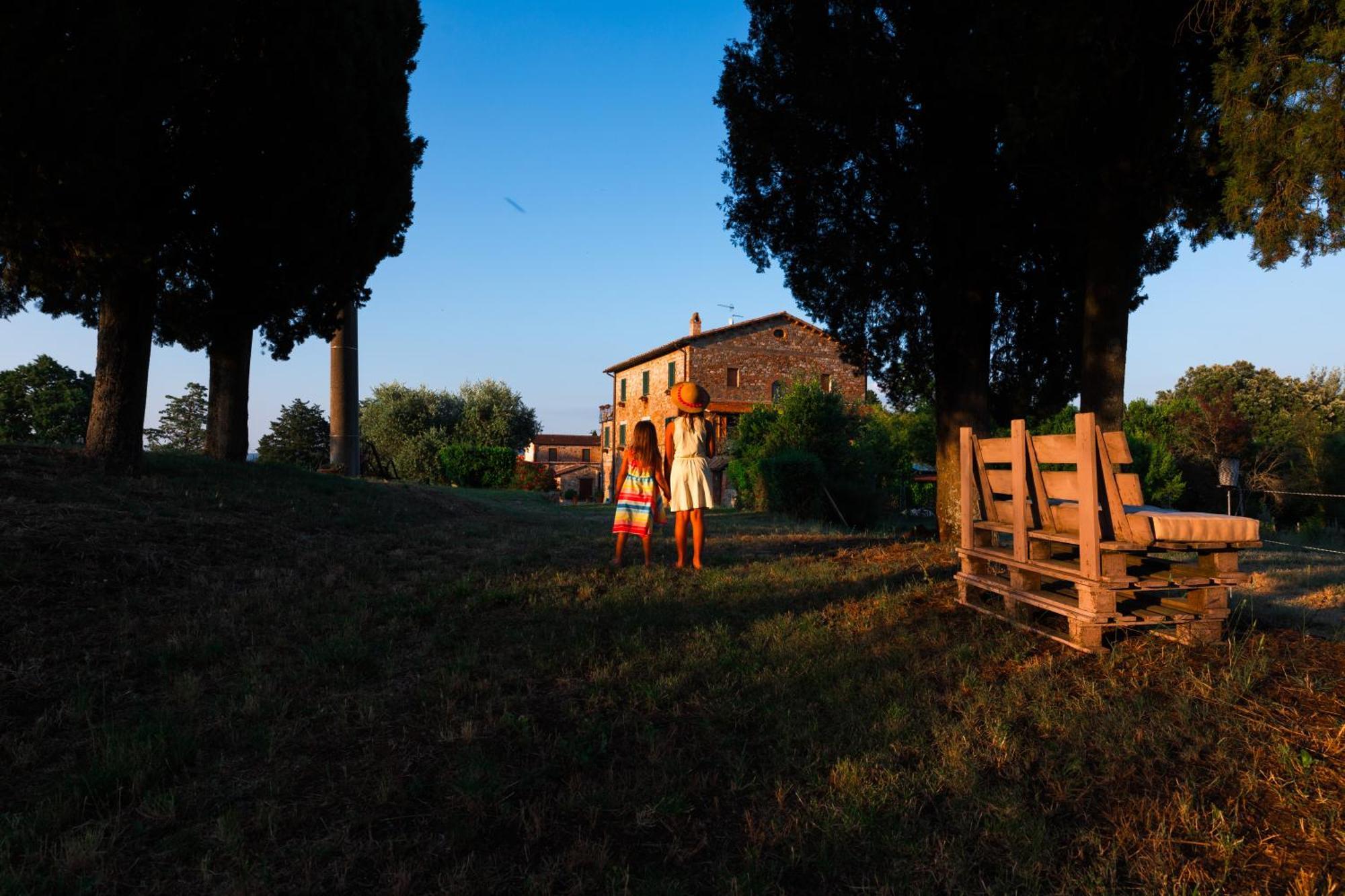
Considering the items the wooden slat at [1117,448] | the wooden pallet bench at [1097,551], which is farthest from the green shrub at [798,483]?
the wooden slat at [1117,448]

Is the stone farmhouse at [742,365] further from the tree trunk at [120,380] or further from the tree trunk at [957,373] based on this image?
the tree trunk at [120,380]

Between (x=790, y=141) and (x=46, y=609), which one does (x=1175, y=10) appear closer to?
(x=790, y=141)

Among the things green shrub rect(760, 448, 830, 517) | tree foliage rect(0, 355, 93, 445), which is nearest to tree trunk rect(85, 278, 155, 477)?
green shrub rect(760, 448, 830, 517)

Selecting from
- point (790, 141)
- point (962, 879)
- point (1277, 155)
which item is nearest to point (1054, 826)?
point (962, 879)

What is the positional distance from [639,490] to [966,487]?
3.16 m

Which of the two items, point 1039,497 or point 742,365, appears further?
point 742,365

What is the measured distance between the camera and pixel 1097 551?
14.6 ft

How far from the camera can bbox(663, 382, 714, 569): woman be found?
24.7 feet

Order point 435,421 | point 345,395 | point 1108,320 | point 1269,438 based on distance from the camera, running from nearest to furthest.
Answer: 1. point 1108,320
2. point 345,395
3. point 1269,438
4. point 435,421

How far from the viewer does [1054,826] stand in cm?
284

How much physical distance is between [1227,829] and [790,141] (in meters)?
8.84

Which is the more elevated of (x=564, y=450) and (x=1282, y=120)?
(x=564, y=450)

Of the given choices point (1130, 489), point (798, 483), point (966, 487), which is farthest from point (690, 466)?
point (798, 483)

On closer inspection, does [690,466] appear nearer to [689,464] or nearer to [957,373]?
[689,464]
